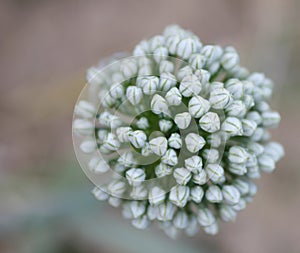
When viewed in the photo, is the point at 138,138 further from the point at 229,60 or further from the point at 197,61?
the point at 229,60

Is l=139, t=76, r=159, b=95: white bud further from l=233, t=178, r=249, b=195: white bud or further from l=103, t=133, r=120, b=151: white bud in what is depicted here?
l=233, t=178, r=249, b=195: white bud

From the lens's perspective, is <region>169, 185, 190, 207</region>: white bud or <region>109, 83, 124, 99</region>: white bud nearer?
<region>169, 185, 190, 207</region>: white bud

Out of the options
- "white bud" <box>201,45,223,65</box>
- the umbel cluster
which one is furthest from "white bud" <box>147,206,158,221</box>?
"white bud" <box>201,45,223,65</box>

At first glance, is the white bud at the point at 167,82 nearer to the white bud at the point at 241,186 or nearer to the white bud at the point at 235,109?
the white bud at the point at 235,109

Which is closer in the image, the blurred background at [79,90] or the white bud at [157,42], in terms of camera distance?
the white bud at [157,42]

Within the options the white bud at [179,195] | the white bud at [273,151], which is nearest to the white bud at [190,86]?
the white bud at [179,195]

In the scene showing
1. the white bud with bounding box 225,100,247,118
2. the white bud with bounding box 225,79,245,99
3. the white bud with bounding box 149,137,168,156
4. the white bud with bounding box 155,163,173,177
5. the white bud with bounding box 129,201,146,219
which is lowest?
the white bud with bounding box 129,201,146,219

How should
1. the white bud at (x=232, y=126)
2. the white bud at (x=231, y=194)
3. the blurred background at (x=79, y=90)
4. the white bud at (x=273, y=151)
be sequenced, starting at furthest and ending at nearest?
the blurred background at (x=79, y=90)
the white bud at (x=273, y=151)
the white bud at (x=231, y=194)
the white bud at (x=232, y=126)
